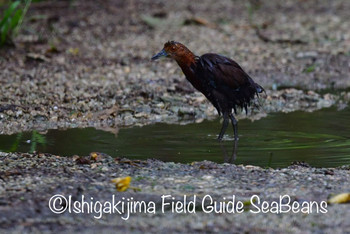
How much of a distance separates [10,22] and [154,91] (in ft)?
7.96

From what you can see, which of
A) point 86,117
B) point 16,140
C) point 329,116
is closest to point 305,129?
point 329,116

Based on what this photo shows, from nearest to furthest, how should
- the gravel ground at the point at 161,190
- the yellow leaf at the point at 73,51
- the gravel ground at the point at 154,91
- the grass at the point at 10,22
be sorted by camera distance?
the gravel ground at the point at 161,190 < the gravel ground at the point at 154,91 < the grass at the point at 10,22 < the yellow leaf at the point at 73,51

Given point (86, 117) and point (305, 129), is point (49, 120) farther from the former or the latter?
point (305, 129)

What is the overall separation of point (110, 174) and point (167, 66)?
576 centimetres

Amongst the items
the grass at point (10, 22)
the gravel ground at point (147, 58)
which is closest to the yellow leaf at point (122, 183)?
the gravel ground at point (147, 58)

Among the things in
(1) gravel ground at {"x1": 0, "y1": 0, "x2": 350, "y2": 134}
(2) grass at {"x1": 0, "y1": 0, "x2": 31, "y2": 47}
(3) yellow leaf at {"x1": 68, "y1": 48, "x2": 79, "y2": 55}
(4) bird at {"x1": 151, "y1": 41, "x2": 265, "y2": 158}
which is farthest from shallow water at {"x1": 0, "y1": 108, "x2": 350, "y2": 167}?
(3) yellow leaf at {"x1": 68, "y1": 48, "x2": 79, "y2": 55}

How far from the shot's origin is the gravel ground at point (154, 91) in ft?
15.5

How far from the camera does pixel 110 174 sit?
572cm

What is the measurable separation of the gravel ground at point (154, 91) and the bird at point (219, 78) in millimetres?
1282

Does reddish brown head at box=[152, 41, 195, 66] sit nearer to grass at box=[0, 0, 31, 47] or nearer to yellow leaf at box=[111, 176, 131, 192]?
yellow leaf at box=[111, 176, 131, 192]

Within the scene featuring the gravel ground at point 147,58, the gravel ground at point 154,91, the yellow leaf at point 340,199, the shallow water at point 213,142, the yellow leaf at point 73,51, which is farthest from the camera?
the yellow leaf at point 73,51

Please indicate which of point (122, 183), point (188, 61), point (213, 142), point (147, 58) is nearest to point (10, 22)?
point (147, 58)

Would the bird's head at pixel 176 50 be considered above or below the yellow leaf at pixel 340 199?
above

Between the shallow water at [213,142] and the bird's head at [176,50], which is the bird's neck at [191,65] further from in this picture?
the shallow water at [213,142]
